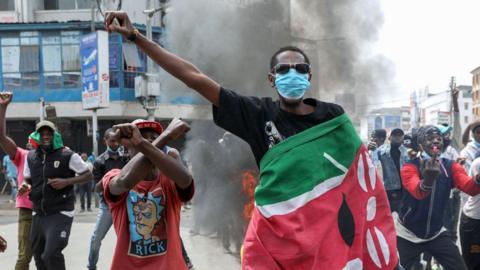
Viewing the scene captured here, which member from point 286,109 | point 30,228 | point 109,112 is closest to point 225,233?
point 30,228

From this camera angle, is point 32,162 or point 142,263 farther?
point 32,162

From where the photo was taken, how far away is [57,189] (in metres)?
5.34

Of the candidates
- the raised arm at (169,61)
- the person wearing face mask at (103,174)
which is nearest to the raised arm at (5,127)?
the person wearing face mask at (103,174)

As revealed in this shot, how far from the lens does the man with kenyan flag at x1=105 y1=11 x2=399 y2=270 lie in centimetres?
264

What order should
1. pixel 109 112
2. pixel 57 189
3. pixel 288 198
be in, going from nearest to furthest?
pixel 288 198 < pixel 57 189 < pixel 109 112

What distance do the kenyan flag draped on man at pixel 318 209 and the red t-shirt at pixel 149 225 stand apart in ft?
2.17

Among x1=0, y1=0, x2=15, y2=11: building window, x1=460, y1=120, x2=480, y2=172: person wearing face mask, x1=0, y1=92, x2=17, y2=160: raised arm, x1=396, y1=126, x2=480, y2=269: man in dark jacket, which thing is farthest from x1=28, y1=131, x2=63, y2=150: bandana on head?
x1=0, y1=0, x2=15, y2=11: building window

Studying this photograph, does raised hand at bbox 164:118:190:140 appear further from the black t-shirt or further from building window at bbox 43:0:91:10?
building window at bbox 43:0:91:10

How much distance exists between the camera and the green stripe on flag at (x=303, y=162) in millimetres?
2660

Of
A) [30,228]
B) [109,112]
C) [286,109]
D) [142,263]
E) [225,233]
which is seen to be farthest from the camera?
[109,112]

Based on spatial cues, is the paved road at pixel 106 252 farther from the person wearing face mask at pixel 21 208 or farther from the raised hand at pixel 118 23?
the raised hand at pixel 118 23

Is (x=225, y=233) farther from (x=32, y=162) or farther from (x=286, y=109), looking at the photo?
(x=286, y=109)

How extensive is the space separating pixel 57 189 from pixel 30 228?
765 mm

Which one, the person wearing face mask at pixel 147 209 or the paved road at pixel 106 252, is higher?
the person wearing face mask at pixel 147 209
